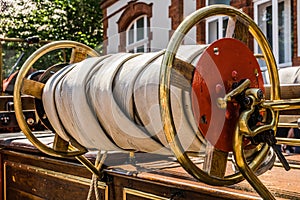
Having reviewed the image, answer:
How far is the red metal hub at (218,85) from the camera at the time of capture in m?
0.62

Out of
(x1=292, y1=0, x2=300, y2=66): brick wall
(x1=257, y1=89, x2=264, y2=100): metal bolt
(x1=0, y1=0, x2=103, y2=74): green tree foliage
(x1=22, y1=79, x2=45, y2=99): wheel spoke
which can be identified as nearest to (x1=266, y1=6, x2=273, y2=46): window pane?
(x1=292, y1=0, x2=300, y2=66): brick wall

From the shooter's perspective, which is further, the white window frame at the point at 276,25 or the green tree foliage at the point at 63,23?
the green tree foliage at the point at 63,23

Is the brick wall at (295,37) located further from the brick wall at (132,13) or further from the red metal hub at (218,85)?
the red metal hub at (218,85)

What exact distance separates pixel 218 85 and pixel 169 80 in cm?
8

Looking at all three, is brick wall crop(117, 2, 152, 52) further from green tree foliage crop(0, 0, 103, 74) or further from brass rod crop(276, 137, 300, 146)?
brass rod crop(276, 137, 300, 146)

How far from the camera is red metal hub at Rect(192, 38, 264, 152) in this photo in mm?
615

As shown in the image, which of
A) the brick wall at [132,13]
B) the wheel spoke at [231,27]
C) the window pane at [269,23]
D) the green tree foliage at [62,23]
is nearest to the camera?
the wheel spoke at [231,27]

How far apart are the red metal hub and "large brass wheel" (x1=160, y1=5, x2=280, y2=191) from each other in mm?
28

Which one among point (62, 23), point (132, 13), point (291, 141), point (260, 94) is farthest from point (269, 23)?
point (62, 23)

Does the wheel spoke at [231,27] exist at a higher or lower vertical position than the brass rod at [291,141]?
higher

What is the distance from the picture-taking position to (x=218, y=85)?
0.64 metres

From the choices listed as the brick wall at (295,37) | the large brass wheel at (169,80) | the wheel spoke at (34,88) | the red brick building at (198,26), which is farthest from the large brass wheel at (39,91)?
the brick wall at (295,37)

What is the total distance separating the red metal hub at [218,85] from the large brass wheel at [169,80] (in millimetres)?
28

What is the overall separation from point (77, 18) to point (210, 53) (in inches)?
434
